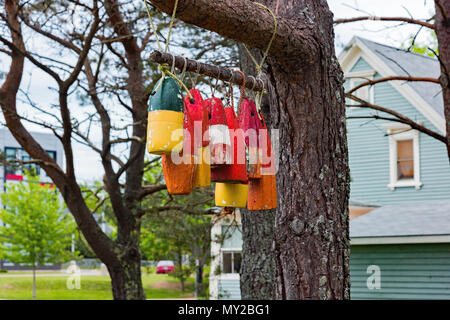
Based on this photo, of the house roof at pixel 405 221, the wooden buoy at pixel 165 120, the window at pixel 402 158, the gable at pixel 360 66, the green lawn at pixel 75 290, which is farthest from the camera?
the green lawn at pixel 75 290

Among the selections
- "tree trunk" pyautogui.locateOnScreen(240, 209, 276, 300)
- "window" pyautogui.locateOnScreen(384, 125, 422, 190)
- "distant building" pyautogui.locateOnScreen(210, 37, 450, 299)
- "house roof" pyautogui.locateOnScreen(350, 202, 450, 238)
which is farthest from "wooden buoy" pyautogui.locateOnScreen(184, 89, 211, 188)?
"window" pyautogui.locateOnScreen(384, 125, 422, 190)

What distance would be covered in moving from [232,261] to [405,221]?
20.6 feet

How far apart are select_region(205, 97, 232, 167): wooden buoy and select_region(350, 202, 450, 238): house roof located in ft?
27.6

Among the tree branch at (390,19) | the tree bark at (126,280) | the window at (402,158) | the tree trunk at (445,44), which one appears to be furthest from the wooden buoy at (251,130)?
the window at (402,158)

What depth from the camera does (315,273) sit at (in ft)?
7.52

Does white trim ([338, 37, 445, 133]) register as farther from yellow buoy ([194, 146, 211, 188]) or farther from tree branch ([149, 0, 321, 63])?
yellow buoy ([194, 146, 211, 188])

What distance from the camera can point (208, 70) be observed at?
7.53 ft

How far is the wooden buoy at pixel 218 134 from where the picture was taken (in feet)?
6.88

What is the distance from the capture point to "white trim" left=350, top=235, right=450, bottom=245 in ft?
31.6

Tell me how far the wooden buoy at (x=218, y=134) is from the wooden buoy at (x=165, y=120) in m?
→ 0.19

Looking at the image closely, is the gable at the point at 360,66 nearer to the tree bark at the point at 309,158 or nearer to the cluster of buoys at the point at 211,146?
the tree bark at the point at 309,158

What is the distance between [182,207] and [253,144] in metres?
6.28

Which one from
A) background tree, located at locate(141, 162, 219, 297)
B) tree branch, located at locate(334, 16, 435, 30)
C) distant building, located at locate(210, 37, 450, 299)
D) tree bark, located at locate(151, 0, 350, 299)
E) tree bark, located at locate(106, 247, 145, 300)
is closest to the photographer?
tree bark, located at locate(151, 0, 350, 299)

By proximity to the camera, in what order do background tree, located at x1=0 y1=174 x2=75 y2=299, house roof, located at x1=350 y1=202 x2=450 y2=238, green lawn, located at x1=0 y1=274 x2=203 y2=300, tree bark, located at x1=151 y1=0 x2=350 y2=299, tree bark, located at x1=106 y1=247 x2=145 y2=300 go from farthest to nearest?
background tree, located at x1=0 y1=174 x2=75 y2=299, green lawn, located at x1=0 y1=274 x2=203 y2=300, house roof, located at x1=350 y1=202 x2=450 y2=238, tree bark, located at x1=106 y1=247 x2=145 y2=300, tree bark, located at x1=151 y1=0 x2=350 y2=299
